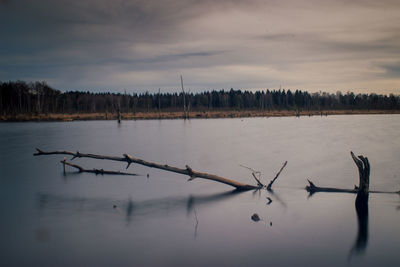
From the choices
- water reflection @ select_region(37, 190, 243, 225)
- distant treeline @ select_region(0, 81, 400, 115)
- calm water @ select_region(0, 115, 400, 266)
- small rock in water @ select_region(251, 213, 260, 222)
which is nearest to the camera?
calm water @ select_region(0, 115, 400, 266)

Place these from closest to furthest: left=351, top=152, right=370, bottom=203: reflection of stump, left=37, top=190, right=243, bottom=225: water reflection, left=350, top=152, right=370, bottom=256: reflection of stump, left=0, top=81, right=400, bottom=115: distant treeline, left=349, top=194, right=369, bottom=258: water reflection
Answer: left=349, top=194, right=369, bottom=258: water reflection
left=350, top=152, right=370, bottom=256: reflection of stump
left=351, top=152, right=370, bottom=203: reflection of stump
left=37, top=190, right=243, bottom=225: water reflection
left=0, top=81, right=400, bottom=115: distant treeline

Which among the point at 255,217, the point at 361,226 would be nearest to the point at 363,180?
the point at 361,226

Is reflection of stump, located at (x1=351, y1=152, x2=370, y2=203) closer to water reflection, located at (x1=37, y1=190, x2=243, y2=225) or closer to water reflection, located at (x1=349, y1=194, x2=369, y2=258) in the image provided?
water reflection, located at (x1=349, y1=194, x2=369, y2=258)

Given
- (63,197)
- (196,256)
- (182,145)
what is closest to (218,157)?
(182,145)

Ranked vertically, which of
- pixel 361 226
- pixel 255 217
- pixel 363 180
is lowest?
pixel 361 226

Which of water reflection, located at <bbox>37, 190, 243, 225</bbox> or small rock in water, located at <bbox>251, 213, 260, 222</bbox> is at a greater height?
small rock in water, located at <bbox>251, 213, 260, 222</bbox>

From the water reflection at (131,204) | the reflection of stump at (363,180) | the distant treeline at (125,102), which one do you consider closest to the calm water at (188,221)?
the water reflection at (131,204)

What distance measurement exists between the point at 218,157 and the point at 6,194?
1277cm

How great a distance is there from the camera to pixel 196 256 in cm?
675

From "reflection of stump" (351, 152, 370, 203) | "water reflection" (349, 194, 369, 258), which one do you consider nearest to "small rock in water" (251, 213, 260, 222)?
"water reflection" (349, 194, 369, 258)

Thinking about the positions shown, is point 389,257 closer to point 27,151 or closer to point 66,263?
point 66,263

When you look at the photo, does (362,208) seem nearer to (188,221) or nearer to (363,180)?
(363,180)

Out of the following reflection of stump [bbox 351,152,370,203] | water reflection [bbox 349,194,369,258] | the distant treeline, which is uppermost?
the distant treeline

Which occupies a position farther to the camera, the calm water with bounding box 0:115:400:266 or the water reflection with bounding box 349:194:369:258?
the water reflection with bounding box 349:194:369:258
